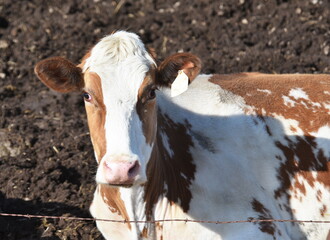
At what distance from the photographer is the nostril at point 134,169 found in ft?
14.8

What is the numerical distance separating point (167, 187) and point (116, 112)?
97cm

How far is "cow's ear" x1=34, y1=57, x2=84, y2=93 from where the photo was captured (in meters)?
5.03

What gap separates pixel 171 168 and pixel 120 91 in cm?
98

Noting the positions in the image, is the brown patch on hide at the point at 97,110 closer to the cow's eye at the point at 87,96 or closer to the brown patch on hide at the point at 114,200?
the cow's eye at the point at 87,96

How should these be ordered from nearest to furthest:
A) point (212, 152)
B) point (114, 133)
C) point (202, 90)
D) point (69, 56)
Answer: point (114, 133), point (212, 152), point (202, 90), point (69, 56)

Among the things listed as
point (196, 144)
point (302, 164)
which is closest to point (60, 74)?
point (196, 144)

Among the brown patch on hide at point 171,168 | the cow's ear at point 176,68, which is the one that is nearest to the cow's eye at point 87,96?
the cow's ear at point 176,68

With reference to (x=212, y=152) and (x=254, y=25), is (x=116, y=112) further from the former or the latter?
(x=254, y=25)

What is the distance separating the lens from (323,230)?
5.97m

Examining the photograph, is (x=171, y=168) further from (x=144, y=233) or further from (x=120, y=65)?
(x=120, y=65)

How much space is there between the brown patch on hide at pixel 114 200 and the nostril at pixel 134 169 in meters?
0.77

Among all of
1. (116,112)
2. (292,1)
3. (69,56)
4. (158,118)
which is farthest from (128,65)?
(292,1)

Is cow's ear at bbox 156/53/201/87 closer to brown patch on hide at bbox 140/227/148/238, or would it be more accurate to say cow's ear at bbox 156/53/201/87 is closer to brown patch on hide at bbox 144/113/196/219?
brown patch on hide at bbox 144/113/196/219

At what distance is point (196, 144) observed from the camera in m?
5.75
